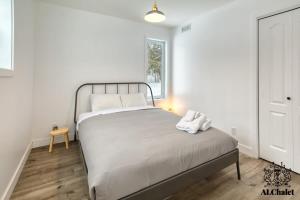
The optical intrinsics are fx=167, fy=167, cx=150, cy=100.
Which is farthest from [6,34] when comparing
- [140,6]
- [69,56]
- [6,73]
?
[140,6]

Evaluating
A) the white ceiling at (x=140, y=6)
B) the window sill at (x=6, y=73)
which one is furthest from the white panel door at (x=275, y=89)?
the window sill at (x=6, y=73)

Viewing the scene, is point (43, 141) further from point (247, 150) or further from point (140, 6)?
point (247, 150)

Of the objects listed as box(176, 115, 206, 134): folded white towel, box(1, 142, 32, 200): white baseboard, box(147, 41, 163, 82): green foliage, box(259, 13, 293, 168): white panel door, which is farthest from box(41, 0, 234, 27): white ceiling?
box(1, 142, 32, 200): white baseboard

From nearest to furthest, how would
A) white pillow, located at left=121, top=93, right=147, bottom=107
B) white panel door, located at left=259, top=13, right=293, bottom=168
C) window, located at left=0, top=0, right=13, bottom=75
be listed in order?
window, located at left=0, top=0, right=13, bottom=75, white panel door, located at left=259, top=13, right=293, bottom=168, white pillow, located at left=121, top=93, right=147, bottom=107

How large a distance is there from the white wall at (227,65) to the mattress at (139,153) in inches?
39.4

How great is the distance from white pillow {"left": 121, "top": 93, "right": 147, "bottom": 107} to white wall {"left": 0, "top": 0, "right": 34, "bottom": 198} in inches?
63.6

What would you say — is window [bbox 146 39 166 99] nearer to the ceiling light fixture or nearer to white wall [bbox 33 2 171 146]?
white wall [bbox 33 2 171 146]

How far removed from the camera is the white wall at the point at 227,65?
101 inches

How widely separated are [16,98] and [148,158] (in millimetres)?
1715

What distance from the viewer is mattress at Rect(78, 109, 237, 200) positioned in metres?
1.22

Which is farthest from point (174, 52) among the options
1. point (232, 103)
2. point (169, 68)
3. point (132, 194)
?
point (132, 194)

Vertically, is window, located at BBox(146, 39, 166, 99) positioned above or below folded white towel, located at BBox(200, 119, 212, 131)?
above

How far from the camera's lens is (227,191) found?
180 cm

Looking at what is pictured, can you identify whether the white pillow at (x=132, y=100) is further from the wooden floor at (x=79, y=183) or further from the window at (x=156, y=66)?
the wooden floor at (x=79, y=183)
